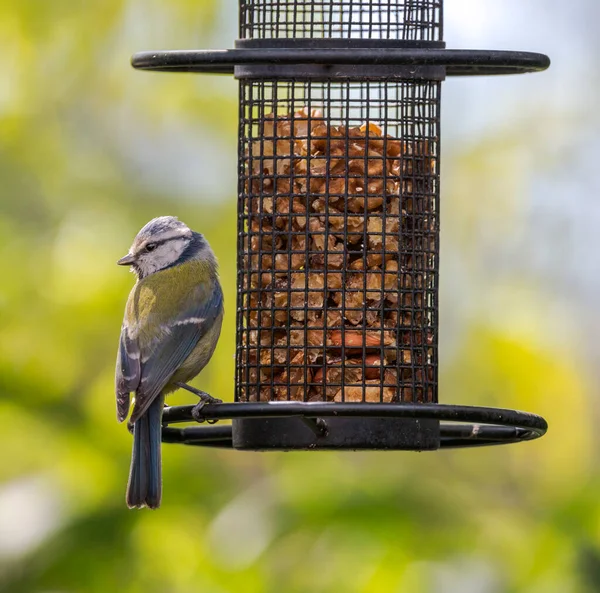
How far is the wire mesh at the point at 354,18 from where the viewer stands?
7.75 m

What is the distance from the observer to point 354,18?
25.7ft

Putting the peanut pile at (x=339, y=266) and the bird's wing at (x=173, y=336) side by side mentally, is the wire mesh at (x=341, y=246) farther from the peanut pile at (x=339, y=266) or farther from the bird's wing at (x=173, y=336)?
the bird's wing at (x=173, y=336)

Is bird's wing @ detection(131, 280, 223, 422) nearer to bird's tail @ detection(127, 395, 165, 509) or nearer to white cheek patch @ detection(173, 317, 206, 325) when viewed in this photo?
white cheek patch @ detection(173, 317, 206, 325)

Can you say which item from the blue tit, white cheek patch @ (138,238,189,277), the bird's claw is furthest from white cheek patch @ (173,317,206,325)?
the bird's claw

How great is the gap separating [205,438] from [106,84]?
18.9ft

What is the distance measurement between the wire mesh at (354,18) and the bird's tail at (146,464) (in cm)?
219

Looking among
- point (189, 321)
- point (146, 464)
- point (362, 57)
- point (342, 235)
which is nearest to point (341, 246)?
point (342, 235)

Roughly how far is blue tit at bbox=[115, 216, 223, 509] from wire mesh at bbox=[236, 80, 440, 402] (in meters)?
0.42

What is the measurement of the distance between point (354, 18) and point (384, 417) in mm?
2354

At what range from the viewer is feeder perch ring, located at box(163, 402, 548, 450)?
21.4 ft

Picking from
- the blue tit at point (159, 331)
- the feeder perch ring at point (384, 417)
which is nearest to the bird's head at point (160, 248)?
the blue tit at point (159, 331)

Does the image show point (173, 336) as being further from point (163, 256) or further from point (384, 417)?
point (384, 417)

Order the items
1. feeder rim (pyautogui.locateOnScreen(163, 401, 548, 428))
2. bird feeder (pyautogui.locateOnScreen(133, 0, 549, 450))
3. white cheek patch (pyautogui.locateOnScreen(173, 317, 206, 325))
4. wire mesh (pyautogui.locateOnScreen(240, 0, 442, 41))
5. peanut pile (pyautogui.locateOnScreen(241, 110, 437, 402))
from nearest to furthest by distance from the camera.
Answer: feeder rim (pyautogui.locateOnScreen(163, 401, 548, 428)), bird feeder (pyautogui.locateOnScreen(133, 0, 549, 450)), peanut pile (pyautogui.locateOnScreen(241, 110, 437, 402)), wire mesh (pyautogui.locateOnScreen(240, 0, 442, 41)), white cheek patch (pyautogui.locateOnScreen(173, 317, 206, 325))

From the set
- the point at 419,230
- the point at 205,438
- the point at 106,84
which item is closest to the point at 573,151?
the point at 106,84
